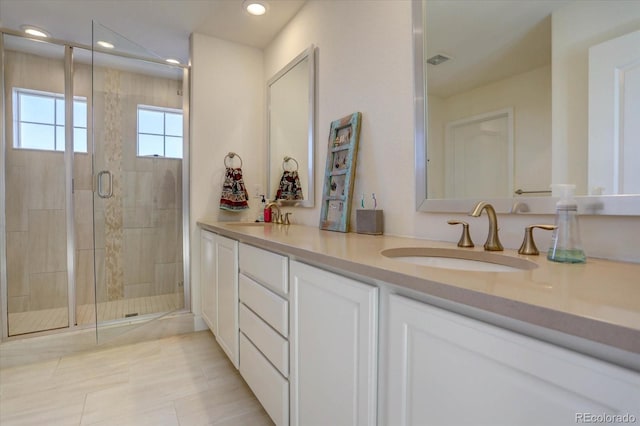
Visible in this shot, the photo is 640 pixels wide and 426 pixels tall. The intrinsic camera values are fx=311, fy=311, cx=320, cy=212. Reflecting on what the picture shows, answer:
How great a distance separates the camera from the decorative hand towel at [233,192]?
2.52m

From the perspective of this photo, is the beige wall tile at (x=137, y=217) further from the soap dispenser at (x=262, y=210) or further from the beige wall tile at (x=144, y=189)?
the soap dispenser at (x=262, y=210)

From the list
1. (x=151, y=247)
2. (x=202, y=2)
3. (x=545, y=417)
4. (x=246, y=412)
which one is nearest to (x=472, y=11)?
(x=545, y=417)

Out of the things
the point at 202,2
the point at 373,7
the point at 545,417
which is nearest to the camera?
the point at 545,417

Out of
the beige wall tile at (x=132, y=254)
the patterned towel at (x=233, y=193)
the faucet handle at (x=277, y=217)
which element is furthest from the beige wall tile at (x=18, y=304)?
the faucet handle at (x=277, y=217)

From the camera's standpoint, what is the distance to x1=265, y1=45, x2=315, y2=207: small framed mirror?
2068 mm

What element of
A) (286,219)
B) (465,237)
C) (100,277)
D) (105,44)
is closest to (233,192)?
(286,219)

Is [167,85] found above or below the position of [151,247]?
above

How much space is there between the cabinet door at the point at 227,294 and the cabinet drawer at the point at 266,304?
13 cm

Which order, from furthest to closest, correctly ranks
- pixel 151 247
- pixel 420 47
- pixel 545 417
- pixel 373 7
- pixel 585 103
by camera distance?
pixel 151 247
pixel 373 7
pixel 420 47
pixel 585 103
pixel 545 417

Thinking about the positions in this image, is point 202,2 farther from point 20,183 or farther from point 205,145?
point 20,183

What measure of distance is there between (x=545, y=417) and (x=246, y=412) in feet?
4.83

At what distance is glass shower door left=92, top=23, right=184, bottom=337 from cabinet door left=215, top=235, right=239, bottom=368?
848 mm

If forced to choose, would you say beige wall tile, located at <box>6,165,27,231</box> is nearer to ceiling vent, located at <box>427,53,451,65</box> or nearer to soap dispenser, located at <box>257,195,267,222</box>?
soap dispenser, located at <box>257,195,267,222</box>

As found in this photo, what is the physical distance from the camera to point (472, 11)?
115 cm
